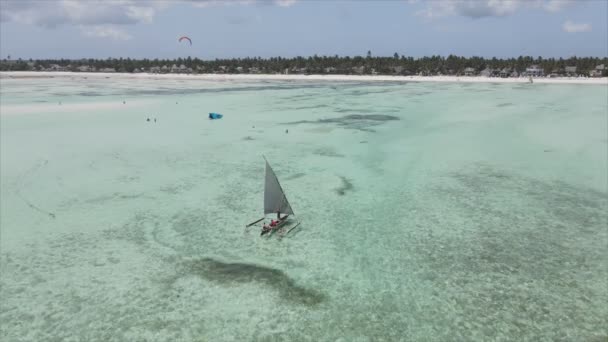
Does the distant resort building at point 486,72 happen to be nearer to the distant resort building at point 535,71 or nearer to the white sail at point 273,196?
the distant resort building at point 535,71

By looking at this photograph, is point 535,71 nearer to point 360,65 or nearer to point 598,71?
point 598,71

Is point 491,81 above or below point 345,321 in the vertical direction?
above

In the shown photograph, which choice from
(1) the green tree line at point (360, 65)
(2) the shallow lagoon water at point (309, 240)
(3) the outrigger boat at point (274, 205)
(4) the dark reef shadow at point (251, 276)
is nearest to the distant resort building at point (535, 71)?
(1) the green tree line at point (360, 65)

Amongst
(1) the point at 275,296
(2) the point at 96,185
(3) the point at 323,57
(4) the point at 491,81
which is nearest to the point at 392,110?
(2) the point at 96,185

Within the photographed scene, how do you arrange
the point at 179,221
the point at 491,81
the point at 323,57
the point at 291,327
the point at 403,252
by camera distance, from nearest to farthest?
the point at 291,327
the point at 403,252
the point at 179,221
the point at 491,81
the point at 323,57

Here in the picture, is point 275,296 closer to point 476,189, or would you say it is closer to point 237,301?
point 237,301

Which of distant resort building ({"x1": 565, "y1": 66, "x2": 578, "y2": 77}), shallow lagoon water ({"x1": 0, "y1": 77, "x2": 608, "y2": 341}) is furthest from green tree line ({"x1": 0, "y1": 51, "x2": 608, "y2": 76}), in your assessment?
shallow lagoon water ({"x1": 0, "y1": 77, "x2": 608, "y2": 341})

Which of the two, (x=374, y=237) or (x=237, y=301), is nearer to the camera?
(x=237, y=301)
